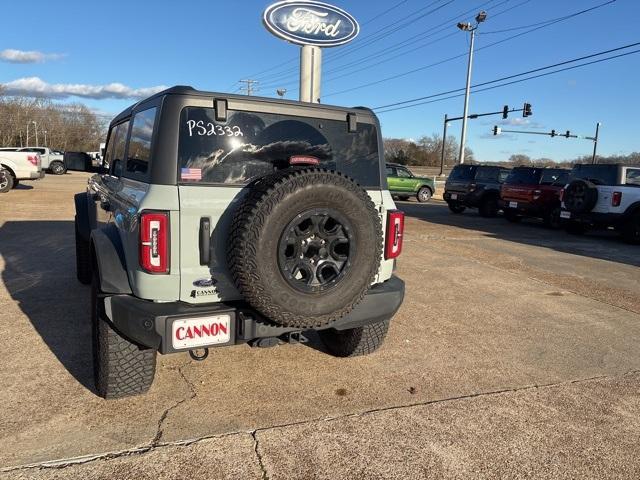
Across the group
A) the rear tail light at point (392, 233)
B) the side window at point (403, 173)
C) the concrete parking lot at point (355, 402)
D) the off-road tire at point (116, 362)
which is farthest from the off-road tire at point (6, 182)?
the rear tail light at point (392, 233)

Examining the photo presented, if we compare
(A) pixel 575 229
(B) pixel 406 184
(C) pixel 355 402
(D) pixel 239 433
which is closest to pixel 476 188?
(A) pixel 575 229

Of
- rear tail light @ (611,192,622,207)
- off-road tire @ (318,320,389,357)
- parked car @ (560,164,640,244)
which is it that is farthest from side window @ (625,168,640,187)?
off-road tire @ (318,320,389,357)

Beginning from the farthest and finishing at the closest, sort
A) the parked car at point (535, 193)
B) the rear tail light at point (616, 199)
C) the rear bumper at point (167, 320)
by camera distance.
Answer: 1. the parked car at point (535, 193)
2. the rear tail light at point (616, 199)
3. the rear bumper at point (167, 320)

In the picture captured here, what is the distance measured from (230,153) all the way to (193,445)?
1707mm

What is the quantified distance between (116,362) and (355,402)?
1.57 m

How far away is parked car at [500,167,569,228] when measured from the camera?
14578 mm

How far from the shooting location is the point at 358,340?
3939 mm

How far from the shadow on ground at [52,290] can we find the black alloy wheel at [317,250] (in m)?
1.71

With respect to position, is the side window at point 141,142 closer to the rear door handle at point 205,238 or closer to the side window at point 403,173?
the rear door handle at point 205,238

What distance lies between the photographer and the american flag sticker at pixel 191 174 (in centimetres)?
286

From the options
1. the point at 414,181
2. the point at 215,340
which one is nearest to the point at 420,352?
the point at 215,340

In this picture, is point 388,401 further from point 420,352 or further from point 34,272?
point 34,272

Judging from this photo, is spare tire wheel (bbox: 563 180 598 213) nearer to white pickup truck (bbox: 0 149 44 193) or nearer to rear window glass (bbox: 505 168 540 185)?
rear window glass (bbox: 505 168 540 185)

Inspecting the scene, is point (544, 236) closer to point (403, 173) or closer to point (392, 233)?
point (403, 173)
